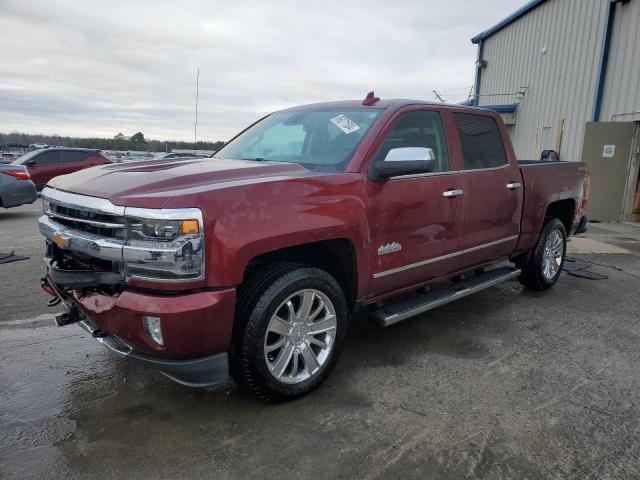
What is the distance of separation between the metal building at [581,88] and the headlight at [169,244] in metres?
11.8

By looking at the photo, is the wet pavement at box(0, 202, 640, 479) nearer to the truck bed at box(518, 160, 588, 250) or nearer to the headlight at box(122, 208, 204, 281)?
the headlight at box(122, 208, 204, 281)

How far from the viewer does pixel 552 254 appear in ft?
18.6

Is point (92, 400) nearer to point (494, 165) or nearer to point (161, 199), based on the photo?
point (161, 199)

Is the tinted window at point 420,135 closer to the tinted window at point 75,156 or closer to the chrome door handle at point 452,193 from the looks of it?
the chrome door handle at point 452,193

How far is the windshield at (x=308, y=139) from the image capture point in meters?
3.53

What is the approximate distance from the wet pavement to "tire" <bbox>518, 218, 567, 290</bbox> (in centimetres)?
98

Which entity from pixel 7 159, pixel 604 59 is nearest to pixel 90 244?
pixel 604 59

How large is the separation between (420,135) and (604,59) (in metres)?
10.8

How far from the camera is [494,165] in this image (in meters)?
4.55

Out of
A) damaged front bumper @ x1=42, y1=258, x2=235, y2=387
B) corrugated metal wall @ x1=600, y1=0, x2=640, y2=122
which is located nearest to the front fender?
damaged front bumper @ x1=42, y1=258, x2=235, y2=387

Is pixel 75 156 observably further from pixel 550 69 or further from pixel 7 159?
pixel 550 69

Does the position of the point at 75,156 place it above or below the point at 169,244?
below

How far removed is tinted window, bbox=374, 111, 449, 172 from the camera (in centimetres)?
367

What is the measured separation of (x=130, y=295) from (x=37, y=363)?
5.36 ft
